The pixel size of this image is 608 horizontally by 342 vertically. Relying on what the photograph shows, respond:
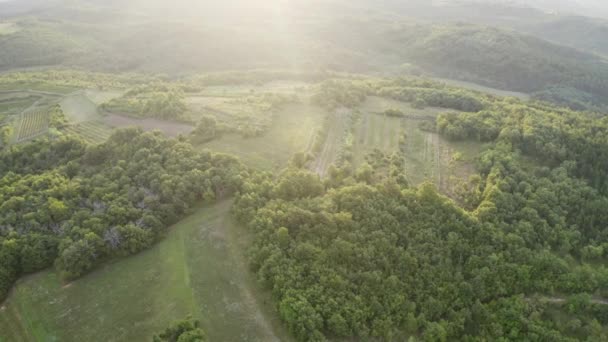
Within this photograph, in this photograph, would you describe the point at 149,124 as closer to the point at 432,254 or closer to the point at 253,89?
the point at 253,89

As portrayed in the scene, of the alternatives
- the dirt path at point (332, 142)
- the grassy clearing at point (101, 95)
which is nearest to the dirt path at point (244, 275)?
the dirt path at point (332, 142)

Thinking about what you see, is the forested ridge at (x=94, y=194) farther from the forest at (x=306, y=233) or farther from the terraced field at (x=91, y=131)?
the terraced field at (x=91, y=131)

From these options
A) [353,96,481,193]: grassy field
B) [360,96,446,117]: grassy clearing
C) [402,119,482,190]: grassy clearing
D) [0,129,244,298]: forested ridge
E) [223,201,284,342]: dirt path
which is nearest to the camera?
[223,201,284,342]: dirt path

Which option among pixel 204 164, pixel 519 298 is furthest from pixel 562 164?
pixel 204 164

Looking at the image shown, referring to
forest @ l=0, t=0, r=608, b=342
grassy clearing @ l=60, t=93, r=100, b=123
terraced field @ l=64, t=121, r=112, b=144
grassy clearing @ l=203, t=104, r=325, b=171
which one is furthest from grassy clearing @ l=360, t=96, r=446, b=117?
grassy clearing @ l=60, t=93, r=100, b=123

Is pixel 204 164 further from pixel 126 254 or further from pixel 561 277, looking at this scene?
pixel 561 277

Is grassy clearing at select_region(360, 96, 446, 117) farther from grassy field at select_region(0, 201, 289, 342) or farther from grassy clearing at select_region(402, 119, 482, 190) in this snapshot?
grassy field at select_region(0, 201, 289, 342)
